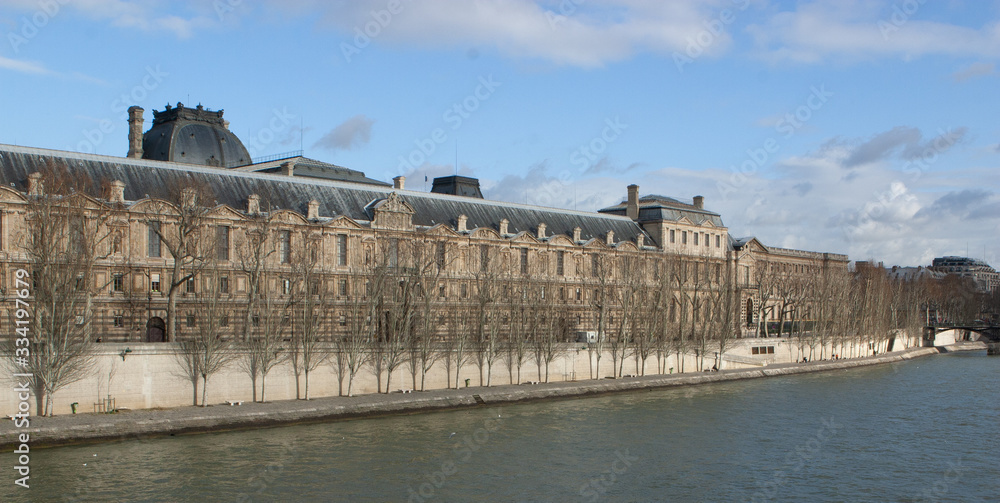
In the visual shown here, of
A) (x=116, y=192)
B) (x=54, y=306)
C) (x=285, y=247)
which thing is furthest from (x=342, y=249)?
(x=54, y=306)

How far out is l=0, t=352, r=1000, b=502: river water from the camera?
1312 inches

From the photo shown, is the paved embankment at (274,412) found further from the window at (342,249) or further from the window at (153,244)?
the window at (153,244)

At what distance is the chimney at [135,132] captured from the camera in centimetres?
7481

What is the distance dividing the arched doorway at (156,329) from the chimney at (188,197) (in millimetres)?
7575

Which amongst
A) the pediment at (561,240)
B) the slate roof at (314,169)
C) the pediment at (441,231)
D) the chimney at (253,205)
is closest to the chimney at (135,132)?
the slate roof at (314,169)

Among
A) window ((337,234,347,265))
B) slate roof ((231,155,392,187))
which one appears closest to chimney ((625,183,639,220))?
slate roof ((231,155,392,187))

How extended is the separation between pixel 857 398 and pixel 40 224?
4769 centimetres

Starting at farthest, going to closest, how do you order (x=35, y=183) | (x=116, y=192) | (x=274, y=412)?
(x=116, y=192), (x=35, y=183), (x=274, y=412)

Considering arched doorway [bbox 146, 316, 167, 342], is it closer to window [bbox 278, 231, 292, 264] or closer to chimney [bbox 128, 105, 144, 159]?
window [bbox 278, 231, 292, 264]

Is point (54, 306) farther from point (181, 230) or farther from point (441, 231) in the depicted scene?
point (441, 231)

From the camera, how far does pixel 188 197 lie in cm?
5622

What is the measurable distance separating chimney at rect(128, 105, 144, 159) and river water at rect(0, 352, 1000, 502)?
125ft

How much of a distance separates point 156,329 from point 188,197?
28.4ft

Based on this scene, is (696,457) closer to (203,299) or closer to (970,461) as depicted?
(970,461)
